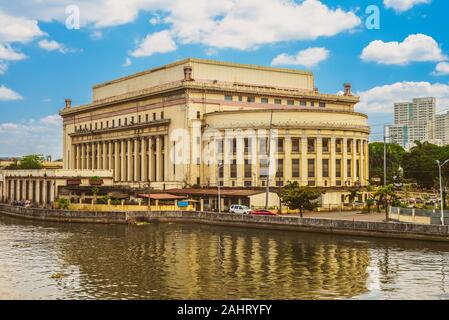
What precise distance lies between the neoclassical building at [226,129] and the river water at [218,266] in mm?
35797

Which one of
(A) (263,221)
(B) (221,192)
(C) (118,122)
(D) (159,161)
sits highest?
(C) (118,122)

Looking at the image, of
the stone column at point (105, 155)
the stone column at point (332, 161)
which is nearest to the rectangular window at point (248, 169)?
the stone column at point (332, 161)

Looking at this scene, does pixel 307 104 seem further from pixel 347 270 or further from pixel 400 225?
pixel 347 270

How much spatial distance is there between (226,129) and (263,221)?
125 feet

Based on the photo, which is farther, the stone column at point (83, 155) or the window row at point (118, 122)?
the stone column at point (83, 155)

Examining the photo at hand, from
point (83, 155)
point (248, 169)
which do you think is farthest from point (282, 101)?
point (83, 155)

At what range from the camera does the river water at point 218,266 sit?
4628cm

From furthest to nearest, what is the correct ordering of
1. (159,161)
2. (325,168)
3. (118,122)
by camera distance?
(118,122)
(159,161)
(325,168)

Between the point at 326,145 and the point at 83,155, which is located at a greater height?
the point at 83,155

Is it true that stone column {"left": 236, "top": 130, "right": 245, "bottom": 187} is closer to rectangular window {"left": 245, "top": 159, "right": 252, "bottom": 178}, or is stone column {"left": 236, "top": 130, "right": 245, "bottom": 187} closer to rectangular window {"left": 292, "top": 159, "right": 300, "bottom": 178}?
rectangular window {"left": 245, "top": 159, "right": 252, "bottom": 178}

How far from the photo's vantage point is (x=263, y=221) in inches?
3501

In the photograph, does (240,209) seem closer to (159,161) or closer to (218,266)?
(159,161)

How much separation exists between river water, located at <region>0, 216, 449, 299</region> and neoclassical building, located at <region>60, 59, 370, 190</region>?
35.8m

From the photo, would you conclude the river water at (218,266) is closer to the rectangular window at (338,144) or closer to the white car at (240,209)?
the white car at (240,209)
